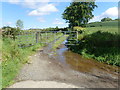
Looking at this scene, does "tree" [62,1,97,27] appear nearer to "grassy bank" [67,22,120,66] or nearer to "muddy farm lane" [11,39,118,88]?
"grassy bank" [67,22,120,66]

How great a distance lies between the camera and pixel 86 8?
2858 cm

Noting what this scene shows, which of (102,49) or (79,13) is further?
(79,13)

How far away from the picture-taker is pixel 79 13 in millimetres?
28875

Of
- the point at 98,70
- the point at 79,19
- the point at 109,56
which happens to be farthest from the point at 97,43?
the point at 79,19

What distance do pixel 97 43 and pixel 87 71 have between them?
323 centimetres

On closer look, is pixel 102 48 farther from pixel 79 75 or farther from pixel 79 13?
pixel 79 13

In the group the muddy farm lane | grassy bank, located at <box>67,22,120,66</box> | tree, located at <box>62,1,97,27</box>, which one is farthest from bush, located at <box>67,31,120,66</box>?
tree, located at <box>62,1,97,27</box>

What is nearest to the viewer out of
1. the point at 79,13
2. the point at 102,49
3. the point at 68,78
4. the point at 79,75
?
the point at 68,78

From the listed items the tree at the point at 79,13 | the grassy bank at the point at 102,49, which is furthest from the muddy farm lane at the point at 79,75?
the tree at the point at 79,13

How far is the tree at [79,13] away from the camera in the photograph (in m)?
28.2

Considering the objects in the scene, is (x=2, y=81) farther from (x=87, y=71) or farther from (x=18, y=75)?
(x=87, y=71)

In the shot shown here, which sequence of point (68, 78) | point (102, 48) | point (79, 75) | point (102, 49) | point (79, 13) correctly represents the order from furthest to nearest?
1. point (79, 13)
2. point (102, 48)
3. point (102, 49)
4. point (79, 75)
5. point (68, 78)

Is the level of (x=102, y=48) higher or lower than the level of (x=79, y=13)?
lower

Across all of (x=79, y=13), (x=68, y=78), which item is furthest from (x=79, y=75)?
(x=79, y=13)
